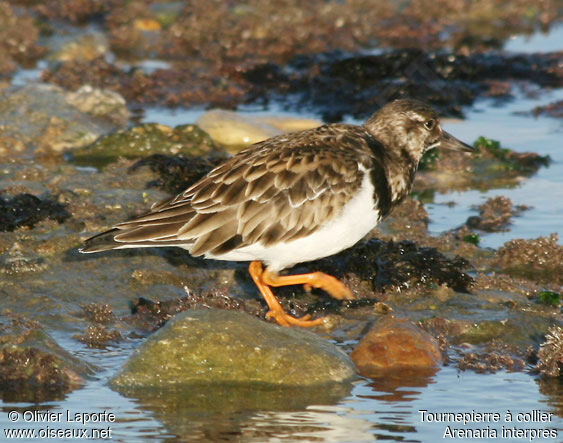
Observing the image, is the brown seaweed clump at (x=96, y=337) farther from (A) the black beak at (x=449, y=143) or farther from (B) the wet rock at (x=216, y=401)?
(A) the black beak at (x=449, y=143)

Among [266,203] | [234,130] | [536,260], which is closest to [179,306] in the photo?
[266,203]

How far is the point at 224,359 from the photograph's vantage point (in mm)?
6863

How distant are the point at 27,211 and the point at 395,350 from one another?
3.95m

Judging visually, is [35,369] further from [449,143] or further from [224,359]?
[449,143]

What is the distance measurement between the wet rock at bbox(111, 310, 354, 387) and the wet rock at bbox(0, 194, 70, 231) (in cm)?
281

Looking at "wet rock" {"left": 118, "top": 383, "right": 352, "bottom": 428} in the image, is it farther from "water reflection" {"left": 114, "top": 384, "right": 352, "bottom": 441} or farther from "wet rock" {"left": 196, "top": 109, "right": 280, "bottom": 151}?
"wet rock" {"left": 196, "top": 109, "right": 280, "bottom": 151}

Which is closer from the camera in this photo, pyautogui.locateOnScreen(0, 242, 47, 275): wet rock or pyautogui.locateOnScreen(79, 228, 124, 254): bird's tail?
pyautogui.locateOnScreen(79, 228, 124, 254): bird's tail

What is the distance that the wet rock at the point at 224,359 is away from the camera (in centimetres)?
683

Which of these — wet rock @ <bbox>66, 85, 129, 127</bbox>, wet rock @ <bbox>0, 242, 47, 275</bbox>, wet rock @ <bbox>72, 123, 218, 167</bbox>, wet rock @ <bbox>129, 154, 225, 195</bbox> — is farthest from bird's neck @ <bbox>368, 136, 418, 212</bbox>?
wet rock @ <bbox>66, 85, 129, 127</bbox>

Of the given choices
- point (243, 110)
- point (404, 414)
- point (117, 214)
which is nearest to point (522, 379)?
point (404, 414)

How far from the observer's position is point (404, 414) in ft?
21.2

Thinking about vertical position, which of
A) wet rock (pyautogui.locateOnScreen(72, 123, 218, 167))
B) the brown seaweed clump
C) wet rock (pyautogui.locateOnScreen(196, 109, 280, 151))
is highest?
wet rock (pyautogui.locateOnScreen(196, 109, 280, 151))

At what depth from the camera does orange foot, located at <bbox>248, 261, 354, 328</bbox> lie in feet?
26.6

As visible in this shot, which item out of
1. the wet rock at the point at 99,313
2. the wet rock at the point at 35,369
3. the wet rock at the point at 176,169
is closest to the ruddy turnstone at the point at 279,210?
the wet rock at the point at 99,313
